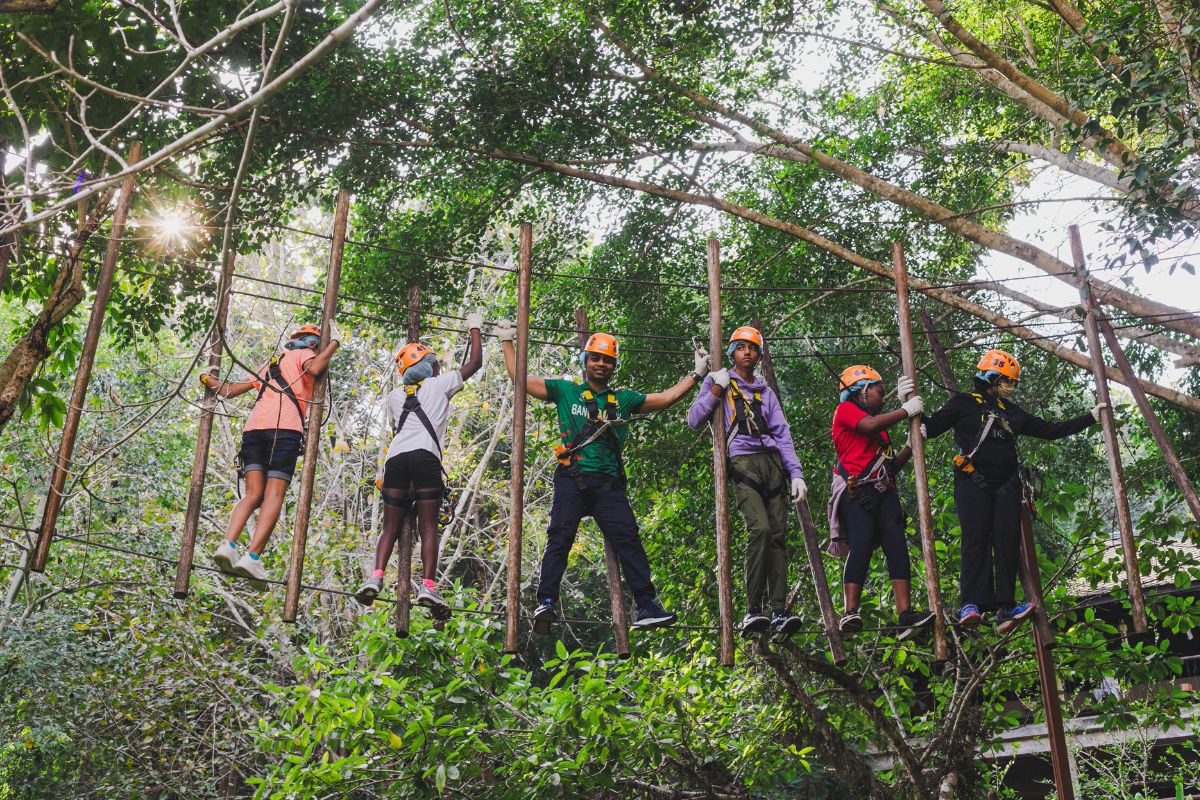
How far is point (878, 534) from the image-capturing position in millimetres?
7488

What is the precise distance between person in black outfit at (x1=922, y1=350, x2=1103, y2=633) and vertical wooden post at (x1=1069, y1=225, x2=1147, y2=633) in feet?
0.53

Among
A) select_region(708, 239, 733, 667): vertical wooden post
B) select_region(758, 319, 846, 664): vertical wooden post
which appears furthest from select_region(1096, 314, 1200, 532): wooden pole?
select_region(708, 239, 733, 667): vertical wooden post

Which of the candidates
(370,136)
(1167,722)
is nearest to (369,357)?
(370,136)

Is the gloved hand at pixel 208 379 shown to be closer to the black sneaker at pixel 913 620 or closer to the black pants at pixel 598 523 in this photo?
the black pants at pixel 598 523

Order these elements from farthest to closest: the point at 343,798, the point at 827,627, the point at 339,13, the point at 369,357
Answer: the point at 369,357 → the point at 339,13 → the point at 343,798 → the point at 827,627

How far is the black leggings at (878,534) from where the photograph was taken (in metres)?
7.38

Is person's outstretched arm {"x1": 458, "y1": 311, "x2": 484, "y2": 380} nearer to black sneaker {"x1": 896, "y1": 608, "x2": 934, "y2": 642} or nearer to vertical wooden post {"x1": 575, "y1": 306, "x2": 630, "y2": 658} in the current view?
vertical wooden post {"x1": 575, "y1": 306, "x2": 630, "y2": 658}

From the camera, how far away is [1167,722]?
35.1 feet

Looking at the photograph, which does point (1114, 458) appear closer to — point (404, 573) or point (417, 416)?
point (417, 416)

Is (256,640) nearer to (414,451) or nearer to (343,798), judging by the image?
(343,798)

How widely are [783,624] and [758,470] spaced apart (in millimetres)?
960

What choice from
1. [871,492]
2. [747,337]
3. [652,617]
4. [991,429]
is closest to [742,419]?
[747,337]

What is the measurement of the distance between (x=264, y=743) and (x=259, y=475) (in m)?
3.91

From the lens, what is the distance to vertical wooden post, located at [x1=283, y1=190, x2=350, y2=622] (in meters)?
6.81
